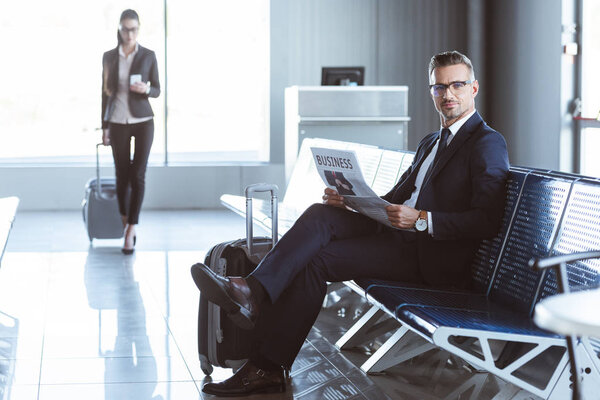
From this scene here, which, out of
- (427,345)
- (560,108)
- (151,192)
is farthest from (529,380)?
(151,192)

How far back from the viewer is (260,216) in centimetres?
485

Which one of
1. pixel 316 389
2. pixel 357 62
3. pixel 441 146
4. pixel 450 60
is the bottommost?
pixel 316 389

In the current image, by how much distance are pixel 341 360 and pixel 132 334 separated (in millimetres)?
1021

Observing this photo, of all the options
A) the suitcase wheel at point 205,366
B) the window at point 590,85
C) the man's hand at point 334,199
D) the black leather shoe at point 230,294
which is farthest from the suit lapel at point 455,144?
the window at point 590,85

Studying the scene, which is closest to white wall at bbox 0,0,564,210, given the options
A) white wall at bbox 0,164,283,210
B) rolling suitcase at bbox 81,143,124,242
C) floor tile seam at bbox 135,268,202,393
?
white wall at bbox 0,164,283,210

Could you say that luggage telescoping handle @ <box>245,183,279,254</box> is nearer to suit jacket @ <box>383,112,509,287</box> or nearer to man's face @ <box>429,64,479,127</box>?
suit jacket @ <box>383,112,509,287</box>

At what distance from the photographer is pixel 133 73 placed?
6.46 m

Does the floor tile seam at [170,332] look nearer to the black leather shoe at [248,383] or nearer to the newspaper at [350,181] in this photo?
the black leather shoe at [248,383]

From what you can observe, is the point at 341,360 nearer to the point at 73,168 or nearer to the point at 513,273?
the point at 513,273

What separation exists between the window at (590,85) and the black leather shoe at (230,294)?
5288mm

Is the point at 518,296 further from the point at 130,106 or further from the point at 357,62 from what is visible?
the point at 357,62

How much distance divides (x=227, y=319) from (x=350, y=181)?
2.32 feet

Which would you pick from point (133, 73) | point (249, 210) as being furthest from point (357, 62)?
point (249, 210)

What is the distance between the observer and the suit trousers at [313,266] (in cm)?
319
